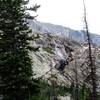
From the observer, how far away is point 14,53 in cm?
3288

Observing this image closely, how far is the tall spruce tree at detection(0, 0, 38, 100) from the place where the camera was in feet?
105

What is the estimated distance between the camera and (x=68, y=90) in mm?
144875

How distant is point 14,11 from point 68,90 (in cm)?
11303

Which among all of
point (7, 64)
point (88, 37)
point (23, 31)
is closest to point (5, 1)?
point (23, 31)

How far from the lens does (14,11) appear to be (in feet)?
112

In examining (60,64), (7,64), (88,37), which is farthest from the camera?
(60,64)

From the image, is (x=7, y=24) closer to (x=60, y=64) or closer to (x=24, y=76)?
(x=24, y=76)

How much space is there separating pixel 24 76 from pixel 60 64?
161519 mm

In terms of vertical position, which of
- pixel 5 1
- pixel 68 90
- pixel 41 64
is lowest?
pixel 68 90

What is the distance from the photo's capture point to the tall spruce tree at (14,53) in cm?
3191

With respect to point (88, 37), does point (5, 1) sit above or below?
above

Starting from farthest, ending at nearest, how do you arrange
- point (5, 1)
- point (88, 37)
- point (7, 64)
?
point (5, 1) < point (7, 64) < point (88, 37)

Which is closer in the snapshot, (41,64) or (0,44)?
(0,44)

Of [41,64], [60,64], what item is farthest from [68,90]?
[60,64]
